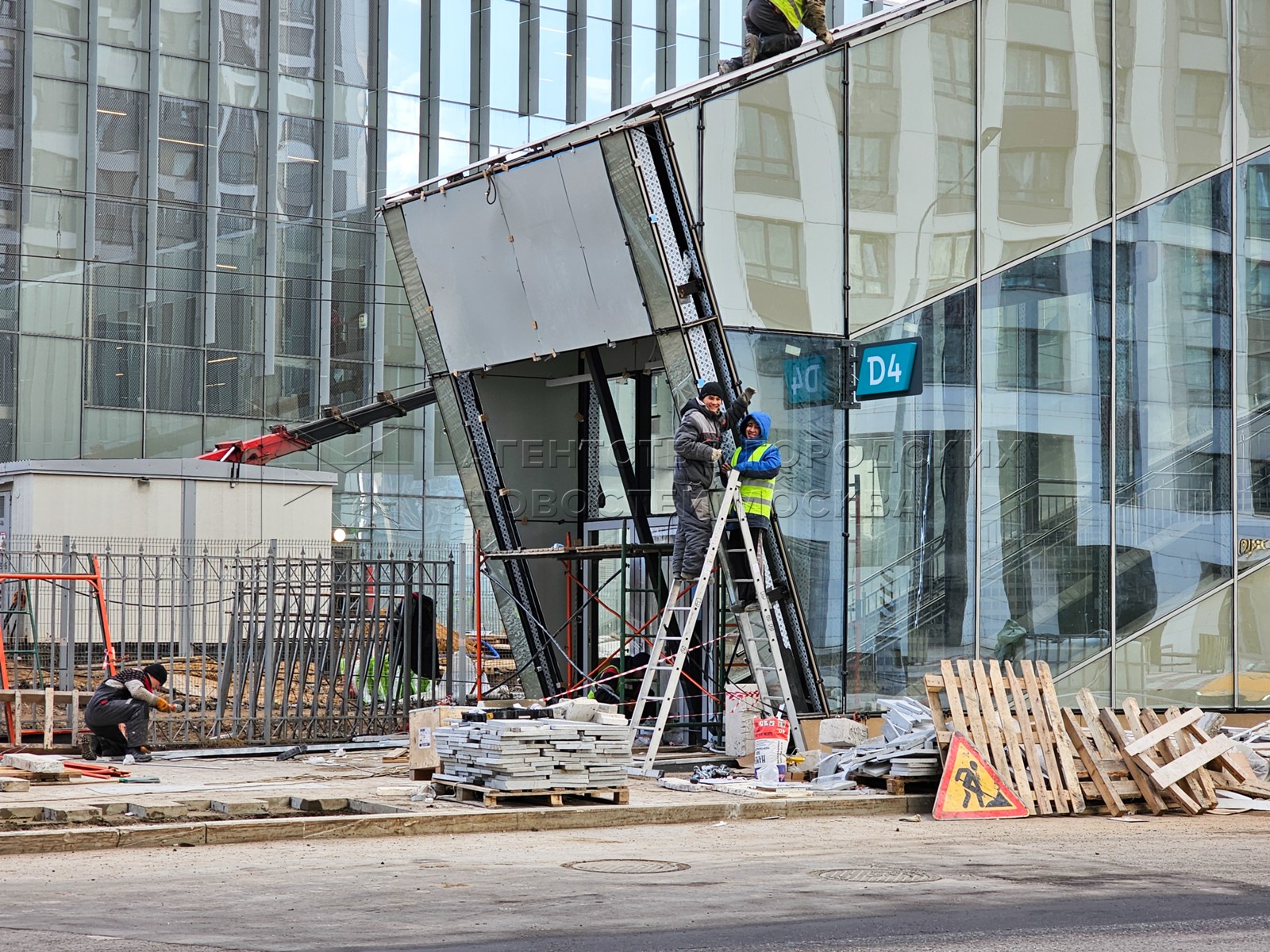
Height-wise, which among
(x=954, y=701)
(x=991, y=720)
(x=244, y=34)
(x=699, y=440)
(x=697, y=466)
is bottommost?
(x=991, y=720)

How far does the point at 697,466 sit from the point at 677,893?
719 centimetres

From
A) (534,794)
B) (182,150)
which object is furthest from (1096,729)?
Answer: (182,150)

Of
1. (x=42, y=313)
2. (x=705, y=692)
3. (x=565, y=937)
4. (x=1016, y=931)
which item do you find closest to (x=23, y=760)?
(x=705, y=692)

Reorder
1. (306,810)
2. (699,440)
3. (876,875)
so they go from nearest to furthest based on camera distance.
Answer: (876,875), (306,810), (699,440)

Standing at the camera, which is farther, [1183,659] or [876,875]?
[1183,659]

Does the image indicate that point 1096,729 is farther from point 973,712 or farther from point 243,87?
point 243,87

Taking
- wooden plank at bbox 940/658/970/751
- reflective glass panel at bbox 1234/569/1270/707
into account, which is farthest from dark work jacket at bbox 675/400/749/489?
reflective glass panel at bbox 1234/569/1270/707

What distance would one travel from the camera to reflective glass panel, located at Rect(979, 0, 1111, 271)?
18391 mm

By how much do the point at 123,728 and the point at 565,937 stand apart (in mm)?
11667

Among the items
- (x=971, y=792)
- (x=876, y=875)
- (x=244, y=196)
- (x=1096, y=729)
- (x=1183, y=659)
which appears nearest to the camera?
(x=876, y=875)

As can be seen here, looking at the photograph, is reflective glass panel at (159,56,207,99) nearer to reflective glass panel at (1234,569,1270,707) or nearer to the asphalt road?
reflective glass panel at (1234,569,1270,707)

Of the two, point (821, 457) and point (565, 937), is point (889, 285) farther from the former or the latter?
point (565, 937)

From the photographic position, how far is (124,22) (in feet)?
131

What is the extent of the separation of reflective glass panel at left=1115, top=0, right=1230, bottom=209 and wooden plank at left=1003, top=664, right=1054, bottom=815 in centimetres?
642
